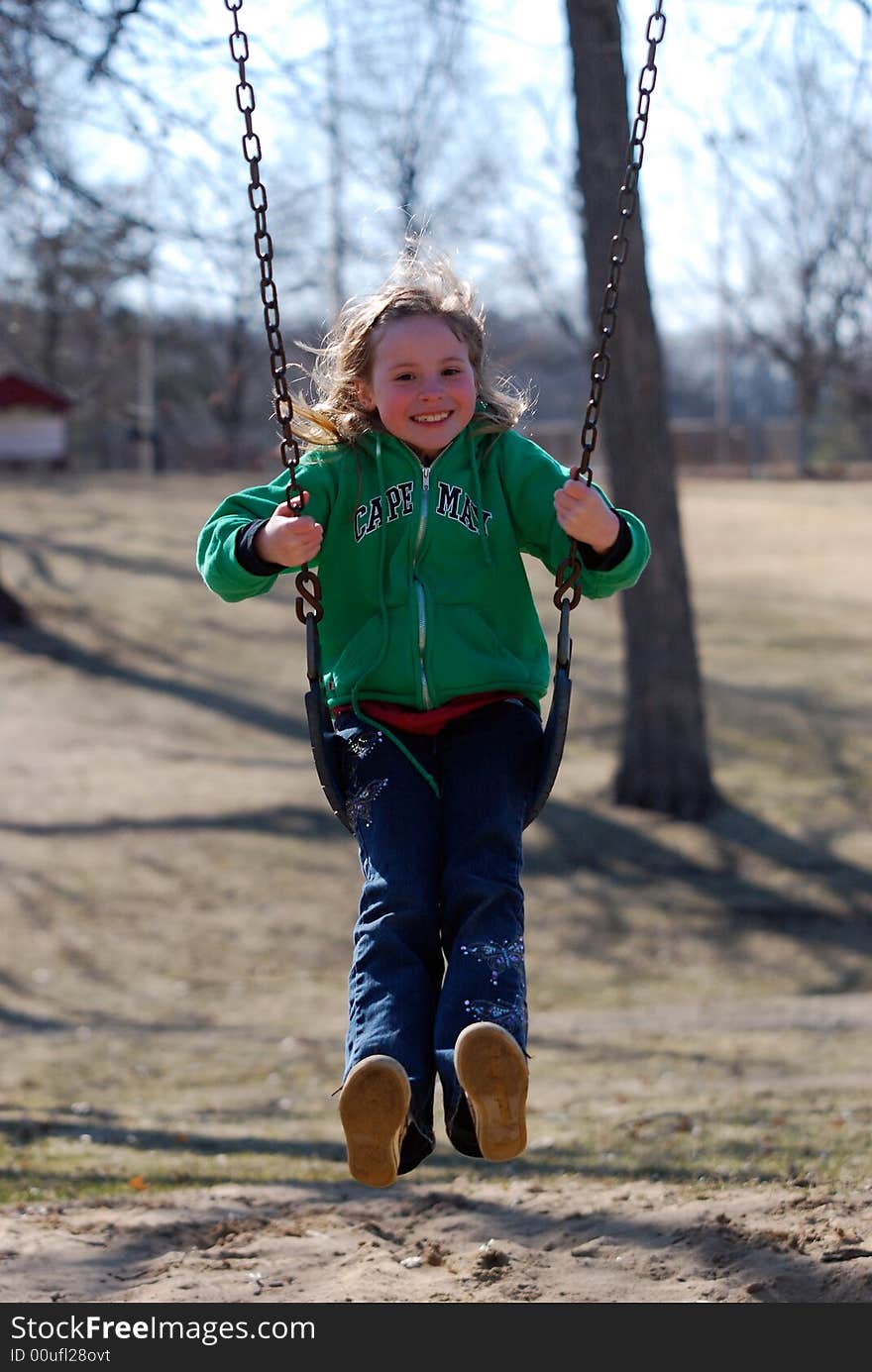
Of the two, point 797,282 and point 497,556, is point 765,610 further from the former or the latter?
point 797,282

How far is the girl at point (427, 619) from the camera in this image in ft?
11.0

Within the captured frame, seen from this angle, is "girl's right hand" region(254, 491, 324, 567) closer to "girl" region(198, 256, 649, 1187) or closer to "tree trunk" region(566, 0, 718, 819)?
"girl" region(198, 256, 649, 1187)

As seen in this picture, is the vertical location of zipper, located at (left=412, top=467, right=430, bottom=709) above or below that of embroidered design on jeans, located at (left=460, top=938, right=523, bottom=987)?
above

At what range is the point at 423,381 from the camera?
3607 mm

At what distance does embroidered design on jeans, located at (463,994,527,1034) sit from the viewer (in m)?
3.22

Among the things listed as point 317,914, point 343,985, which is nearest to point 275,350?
point 343,985

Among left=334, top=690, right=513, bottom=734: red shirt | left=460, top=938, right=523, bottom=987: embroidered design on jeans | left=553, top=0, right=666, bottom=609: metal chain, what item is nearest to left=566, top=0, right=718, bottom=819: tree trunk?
left=553, top=0, right=666, bottom=609: metal chain

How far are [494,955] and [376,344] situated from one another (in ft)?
4.52

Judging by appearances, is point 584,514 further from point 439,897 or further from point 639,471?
point 639,471

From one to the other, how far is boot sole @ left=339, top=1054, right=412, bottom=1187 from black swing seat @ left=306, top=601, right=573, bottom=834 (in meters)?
0.54

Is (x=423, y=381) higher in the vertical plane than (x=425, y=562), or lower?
higher

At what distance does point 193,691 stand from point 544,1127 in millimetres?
11274

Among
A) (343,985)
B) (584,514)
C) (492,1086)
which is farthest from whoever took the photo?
(343,985)

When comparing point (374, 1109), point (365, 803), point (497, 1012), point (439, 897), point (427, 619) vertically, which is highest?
point (427, 619)
